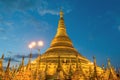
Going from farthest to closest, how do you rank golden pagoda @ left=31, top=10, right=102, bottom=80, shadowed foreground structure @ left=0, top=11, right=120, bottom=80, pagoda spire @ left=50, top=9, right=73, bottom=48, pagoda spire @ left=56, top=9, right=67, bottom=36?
pagoda spire @ left=56, top=9, right=67, bottom=36 < pagoda spire @ left=50, top=9, right=73, bottom=48 < golden pagoda @ left=31, top=10, right=102, bottom=80 < shadowed foreground structure @ left=0, top=11, right=120, bottom=80

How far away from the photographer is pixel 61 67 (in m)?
40.8

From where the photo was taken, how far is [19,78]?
29.1m

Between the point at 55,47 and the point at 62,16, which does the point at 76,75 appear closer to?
the point at 55,47

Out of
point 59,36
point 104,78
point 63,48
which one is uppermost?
point 59,36

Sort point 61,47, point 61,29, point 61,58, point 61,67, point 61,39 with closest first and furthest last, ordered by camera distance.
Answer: point 61,67 < point 61,58 < point 61,47 < point 61,39 < point 61,29

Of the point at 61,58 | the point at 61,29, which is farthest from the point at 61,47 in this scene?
the point at 61,29

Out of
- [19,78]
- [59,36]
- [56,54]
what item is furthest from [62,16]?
[19,78]

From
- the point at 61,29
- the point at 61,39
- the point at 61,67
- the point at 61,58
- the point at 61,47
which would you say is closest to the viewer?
the point at 61,67

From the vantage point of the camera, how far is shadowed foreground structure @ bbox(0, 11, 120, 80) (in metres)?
33.5

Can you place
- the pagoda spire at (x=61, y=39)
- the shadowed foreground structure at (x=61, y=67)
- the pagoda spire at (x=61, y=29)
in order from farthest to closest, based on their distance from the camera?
the pagoda spire at (x=61, y=29), the pagoda spire at (x=61, y=39), the shadowed foreground structure at (x=61, y=67)

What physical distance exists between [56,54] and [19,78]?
26.4 m

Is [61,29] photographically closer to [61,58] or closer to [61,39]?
[61,39]

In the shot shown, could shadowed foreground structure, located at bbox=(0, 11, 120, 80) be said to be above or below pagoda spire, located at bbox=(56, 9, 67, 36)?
below

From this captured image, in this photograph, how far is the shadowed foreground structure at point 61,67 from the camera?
33506 mm
